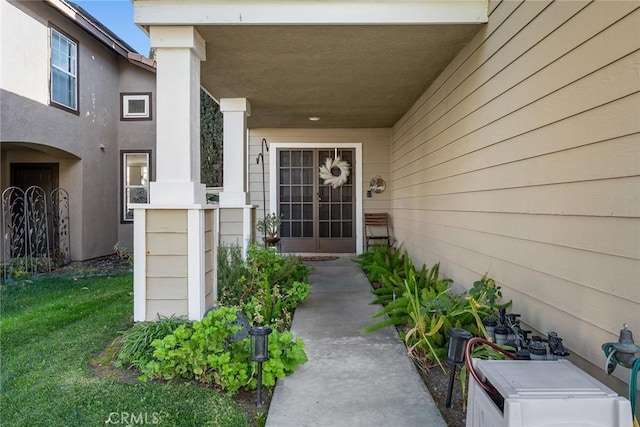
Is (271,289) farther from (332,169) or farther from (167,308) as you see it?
(332,169)

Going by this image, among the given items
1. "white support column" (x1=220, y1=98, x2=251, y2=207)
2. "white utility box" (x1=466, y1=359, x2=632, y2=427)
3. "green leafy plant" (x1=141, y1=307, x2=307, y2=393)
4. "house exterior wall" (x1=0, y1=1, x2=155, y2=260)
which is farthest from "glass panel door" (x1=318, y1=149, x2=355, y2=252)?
"white utility box" (x1=466, y1=359, x2=632, y2=427)

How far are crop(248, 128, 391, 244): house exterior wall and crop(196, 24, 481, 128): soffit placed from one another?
1340 mm

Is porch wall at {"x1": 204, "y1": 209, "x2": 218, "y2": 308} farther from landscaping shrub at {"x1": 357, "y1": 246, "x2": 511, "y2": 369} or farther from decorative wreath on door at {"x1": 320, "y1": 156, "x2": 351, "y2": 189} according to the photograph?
decorative wreath on door at {"x1": 320, "y1": 156, "x2": 351, "y2": 189}

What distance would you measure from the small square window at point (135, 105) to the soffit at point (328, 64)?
333cm

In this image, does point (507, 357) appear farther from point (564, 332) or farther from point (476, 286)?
point (476, 286)

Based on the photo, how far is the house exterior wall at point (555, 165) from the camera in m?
1.81

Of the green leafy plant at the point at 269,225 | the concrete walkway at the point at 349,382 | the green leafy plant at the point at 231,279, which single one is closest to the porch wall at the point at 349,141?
the green leafy plant at the point at 269,225

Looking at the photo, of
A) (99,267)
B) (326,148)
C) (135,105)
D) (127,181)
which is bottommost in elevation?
(99,267)

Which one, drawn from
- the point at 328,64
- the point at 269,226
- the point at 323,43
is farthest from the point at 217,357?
the point at 269,226

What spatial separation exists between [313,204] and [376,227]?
48.4 inches

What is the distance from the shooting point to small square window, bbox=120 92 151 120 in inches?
333

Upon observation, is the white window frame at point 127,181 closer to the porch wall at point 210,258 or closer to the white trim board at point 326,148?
the white trim board at point 326,148

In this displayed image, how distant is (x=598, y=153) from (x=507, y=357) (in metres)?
1.07

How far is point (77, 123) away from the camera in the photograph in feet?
23.5
